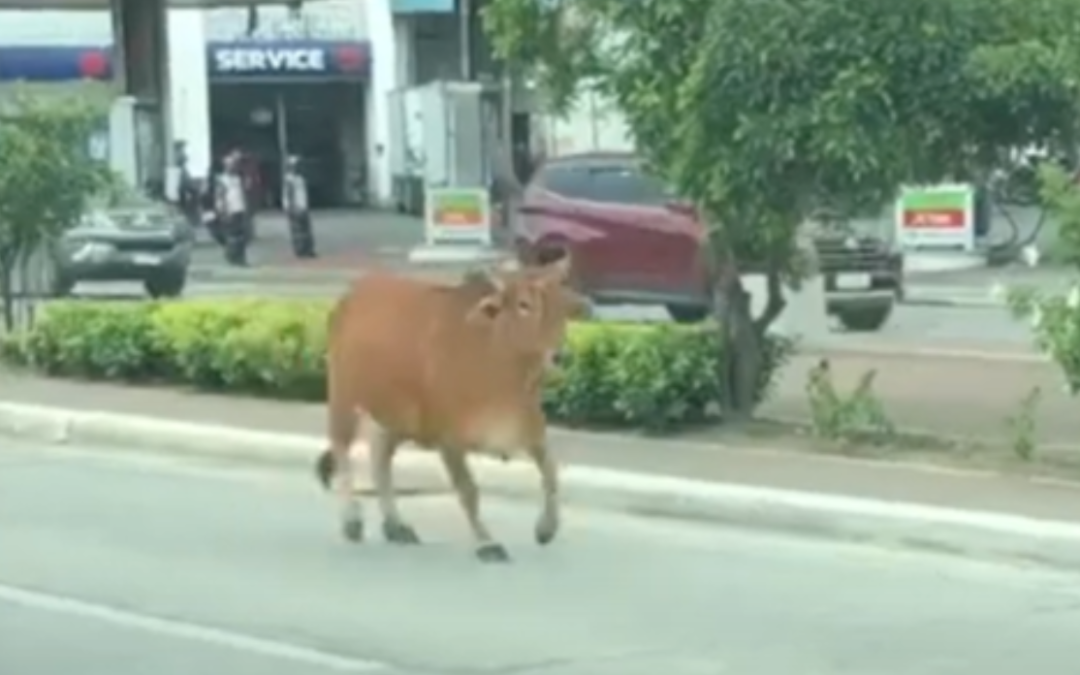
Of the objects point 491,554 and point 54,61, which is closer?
point 491,554

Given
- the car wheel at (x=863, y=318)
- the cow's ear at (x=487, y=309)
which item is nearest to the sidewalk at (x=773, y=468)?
A: the cow's ear at (x=487, y=309)

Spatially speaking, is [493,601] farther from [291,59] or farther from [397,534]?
[291,59]

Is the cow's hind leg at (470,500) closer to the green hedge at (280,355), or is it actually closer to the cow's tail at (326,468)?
the cow's tail at (326,468)

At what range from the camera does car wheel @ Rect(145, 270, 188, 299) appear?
1460 inches

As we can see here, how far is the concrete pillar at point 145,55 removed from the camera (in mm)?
57831

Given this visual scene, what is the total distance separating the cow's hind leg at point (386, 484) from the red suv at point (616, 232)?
13.7m

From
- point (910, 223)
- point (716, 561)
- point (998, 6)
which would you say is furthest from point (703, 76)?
point (910, 223)

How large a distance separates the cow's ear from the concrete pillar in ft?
142

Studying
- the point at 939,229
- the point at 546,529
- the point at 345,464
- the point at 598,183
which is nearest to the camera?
the point at 546,529

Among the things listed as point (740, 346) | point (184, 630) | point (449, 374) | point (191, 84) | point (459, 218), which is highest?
point (449, 374)

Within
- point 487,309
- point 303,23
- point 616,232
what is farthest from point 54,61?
point 487,309

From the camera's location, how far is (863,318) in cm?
2939

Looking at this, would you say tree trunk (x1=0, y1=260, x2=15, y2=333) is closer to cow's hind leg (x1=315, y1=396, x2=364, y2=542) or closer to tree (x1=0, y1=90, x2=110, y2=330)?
tree (x1=0, y1=90, x2=110, y2=330)

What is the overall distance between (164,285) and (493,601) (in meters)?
24.7
